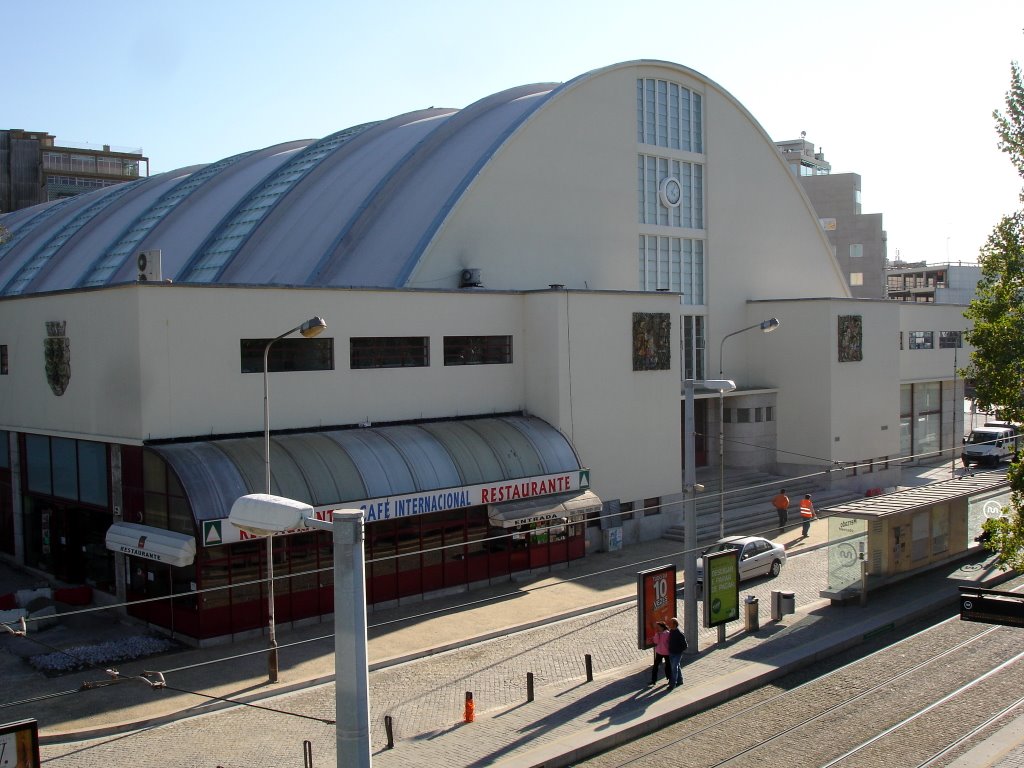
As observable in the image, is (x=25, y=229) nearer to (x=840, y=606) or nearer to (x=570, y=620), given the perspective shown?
(x=570, y=620)

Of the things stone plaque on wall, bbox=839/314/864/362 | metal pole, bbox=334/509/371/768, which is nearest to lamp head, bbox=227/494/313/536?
metal pole, bbox=334/509/371/768

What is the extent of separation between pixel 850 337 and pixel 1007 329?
90.7ft

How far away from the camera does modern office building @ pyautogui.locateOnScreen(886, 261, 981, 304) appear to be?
287 ft

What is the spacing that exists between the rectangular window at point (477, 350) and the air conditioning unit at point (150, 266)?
29.2ft

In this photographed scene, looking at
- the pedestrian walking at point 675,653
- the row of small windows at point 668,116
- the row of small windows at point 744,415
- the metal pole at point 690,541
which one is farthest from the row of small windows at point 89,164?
the pedestrian walking at point 675,653

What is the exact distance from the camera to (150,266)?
91.7 ft

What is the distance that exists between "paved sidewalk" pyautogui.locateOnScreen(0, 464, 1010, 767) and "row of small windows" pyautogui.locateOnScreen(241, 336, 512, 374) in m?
7.24

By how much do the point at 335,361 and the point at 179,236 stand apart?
18725 mm

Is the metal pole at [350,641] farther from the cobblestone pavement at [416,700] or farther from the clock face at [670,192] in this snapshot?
the clock face at [670,192]

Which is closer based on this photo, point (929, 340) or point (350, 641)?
point (350, 641)

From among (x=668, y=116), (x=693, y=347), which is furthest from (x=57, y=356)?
(x=668, y=116)

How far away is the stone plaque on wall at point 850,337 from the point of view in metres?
44.5

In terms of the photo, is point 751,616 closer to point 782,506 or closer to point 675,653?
point 675,653

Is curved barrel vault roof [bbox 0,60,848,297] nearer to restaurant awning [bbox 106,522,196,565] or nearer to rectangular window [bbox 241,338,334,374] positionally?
rectangular window [bbox 241,338,334,374]
